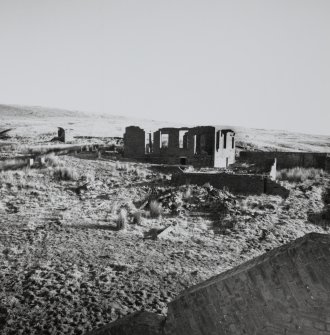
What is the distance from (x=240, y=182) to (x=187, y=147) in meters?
11.3

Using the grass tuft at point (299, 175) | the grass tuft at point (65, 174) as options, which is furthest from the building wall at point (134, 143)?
the grass tuft at point (299, 175)

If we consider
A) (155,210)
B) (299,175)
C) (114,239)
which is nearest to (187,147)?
(299,175)

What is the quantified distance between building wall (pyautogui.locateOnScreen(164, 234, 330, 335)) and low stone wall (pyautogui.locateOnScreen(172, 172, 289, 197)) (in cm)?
1257

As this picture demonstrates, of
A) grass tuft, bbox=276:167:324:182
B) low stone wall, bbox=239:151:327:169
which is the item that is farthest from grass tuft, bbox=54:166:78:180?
low stone wall, bbox=239:151:327:169

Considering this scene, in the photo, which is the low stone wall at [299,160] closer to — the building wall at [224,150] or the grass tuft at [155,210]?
the building wall at [224,150]

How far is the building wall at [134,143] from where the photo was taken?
27.5m

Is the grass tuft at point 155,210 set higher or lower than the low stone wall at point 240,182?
lower

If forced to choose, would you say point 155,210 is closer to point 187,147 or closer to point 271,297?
point 271,297

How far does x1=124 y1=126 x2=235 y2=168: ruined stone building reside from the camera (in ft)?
86.1

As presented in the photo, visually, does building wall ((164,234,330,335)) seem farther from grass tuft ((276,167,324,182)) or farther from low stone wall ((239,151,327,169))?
low stone wall ((239,151,327,169))

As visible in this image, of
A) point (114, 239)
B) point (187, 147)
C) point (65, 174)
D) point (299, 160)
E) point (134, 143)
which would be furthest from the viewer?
point (134, 143)

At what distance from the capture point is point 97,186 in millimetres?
16328

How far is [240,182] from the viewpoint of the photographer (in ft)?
51.6

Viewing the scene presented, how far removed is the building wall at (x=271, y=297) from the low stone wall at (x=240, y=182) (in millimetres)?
12575
